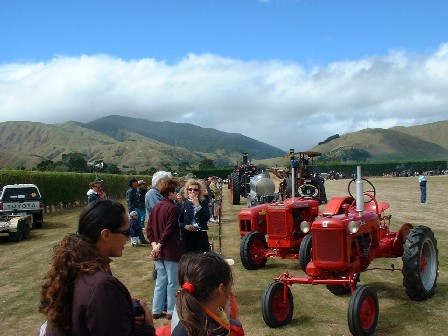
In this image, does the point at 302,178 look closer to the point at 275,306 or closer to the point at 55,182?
the point at 275,306

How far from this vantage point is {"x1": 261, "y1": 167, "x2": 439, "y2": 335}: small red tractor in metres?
5.27

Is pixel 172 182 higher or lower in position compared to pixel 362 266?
higher

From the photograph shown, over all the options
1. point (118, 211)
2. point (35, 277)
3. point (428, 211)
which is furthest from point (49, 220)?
point (118, 211)

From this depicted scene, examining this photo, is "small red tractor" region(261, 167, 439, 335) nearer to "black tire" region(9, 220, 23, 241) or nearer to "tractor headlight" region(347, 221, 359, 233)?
"tractor headlight" region(347, 221, 359, 233)

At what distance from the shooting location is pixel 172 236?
5.40 meters

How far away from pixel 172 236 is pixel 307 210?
3937mm

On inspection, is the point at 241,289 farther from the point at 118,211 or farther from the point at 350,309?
the point at 118,211

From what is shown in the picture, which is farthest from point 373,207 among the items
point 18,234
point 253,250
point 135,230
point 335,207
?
point 18,234

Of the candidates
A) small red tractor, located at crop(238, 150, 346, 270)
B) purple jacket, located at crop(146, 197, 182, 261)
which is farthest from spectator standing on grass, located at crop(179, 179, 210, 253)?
small red tractor, located at crop(238, 150, 346, 270)

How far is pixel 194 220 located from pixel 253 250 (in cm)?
296

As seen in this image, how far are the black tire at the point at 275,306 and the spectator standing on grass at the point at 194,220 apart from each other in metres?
0.93

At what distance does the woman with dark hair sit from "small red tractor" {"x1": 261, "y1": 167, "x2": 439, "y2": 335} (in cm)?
356

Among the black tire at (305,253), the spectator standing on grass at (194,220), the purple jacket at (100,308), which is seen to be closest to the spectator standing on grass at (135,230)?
the black tire at (305,253)

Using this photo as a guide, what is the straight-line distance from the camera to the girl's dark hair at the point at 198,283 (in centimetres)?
212
